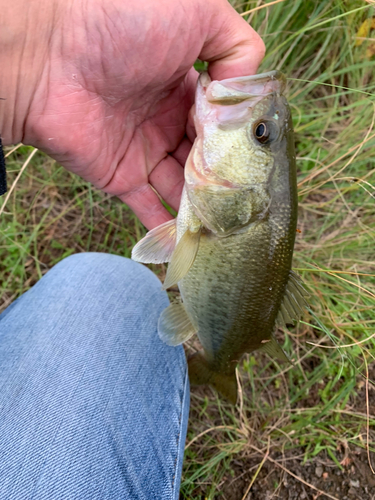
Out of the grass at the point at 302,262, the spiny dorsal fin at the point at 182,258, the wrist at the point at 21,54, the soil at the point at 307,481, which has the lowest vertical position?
the soil at the point at 307,481

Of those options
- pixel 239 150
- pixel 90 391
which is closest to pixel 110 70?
pixel 239 150

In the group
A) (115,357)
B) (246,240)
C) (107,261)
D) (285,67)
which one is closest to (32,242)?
(107,261)

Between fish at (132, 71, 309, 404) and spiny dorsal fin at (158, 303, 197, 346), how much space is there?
0.35 ft

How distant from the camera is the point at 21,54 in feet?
4.55

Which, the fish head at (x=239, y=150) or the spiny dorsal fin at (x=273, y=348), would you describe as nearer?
the fish head at (x=239, y=150)

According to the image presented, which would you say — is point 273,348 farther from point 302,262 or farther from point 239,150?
point 239,150

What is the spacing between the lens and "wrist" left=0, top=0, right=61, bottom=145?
1.30 m

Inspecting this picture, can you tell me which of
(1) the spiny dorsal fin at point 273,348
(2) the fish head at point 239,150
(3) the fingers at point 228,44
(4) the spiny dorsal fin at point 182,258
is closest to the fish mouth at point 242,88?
(2) the fish head at point 239,150

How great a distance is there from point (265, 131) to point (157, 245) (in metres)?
0.64

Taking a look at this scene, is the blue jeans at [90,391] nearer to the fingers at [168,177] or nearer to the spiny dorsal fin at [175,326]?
the spiny dorsal fin at [175,326]

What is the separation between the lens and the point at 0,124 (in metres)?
1.50

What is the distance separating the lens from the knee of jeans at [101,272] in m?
1.82

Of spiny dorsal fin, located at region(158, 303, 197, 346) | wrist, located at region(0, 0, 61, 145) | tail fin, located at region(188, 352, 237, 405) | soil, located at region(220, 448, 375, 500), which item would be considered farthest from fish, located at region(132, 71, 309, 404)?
soil, located at region(220, 448, 375, 500)

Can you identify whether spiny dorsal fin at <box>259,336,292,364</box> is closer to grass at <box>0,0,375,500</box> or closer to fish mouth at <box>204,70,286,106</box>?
grass at <box>0,0,375,500</box>
